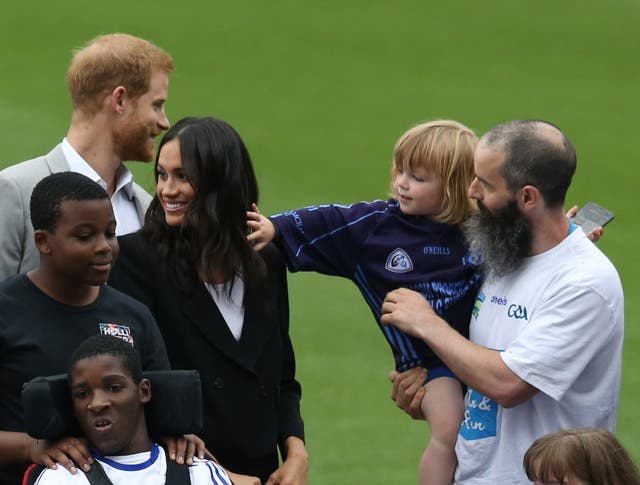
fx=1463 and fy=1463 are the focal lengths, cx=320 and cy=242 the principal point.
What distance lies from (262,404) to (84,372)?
93 centimetres

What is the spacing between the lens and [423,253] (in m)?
5.36

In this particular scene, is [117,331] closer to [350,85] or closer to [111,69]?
[111,69]

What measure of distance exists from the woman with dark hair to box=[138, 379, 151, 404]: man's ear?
54 centimetres

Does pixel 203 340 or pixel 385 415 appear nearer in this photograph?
pixel 203 340

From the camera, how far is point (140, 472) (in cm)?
438

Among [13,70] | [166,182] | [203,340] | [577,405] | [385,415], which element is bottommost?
[385,415]

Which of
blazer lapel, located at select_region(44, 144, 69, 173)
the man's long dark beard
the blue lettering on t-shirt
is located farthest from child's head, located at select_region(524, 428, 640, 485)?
blazer lapel, located at select_region(44, 144, 69, 173)

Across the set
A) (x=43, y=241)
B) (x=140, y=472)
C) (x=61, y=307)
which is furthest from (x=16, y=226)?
(x=140, y=472)

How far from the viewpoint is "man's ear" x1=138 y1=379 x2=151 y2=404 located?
4.46 metres

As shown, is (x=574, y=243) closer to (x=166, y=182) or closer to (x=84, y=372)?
(x=166, y=182)

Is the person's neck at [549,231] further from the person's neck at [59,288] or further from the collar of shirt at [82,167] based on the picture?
the collar of shirt at [82,167]

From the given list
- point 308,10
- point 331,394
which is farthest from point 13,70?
point 331,394

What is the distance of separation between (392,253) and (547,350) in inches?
29.9

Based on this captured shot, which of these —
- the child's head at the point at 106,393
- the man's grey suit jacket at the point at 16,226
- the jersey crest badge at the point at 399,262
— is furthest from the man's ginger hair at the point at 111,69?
the child's head at the point at 106,393
